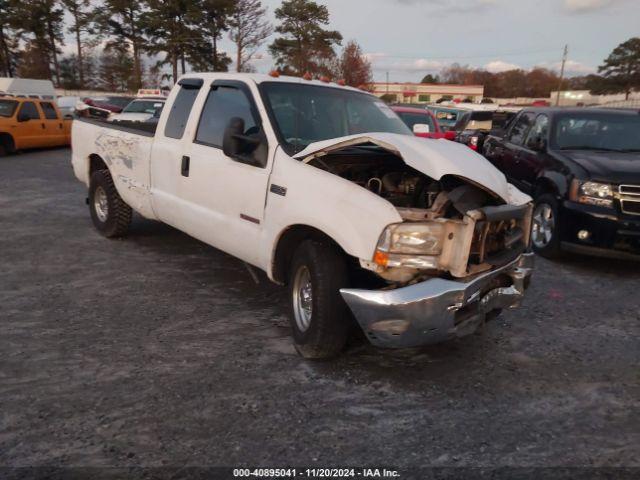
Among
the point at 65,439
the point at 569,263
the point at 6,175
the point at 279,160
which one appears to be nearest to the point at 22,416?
the point at 65,439

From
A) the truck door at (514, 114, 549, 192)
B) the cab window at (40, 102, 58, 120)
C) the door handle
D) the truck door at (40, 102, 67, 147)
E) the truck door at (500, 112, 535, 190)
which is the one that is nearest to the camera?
the door handle

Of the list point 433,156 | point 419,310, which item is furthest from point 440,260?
point 433,156

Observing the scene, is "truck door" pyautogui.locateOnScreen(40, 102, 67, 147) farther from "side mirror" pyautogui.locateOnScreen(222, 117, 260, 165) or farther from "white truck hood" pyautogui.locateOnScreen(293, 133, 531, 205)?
"white truck hood" pyautogui.locateOnScreen(293, 133, 531, 205)

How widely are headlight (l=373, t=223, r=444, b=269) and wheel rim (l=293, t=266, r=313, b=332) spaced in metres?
0.73

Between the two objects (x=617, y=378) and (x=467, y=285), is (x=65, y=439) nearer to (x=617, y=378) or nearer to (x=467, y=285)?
(x=467, y=285)

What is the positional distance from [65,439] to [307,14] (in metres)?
52.6

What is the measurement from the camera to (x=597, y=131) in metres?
6.89

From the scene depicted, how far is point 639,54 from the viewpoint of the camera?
7112 centimetres

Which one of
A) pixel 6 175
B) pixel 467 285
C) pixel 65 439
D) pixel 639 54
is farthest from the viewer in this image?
pixel 639 54

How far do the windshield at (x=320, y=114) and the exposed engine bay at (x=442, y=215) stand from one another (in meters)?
0.43

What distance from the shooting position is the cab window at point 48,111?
16.5 meters

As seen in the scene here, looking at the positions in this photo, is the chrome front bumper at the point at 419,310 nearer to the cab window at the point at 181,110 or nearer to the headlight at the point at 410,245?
the headlight at the point at 410,245

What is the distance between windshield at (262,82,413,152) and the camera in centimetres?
410

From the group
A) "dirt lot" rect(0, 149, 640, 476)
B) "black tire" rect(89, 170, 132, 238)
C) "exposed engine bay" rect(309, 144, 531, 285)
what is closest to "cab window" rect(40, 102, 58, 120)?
"black tire" rect(89, 170, 132, 238)
